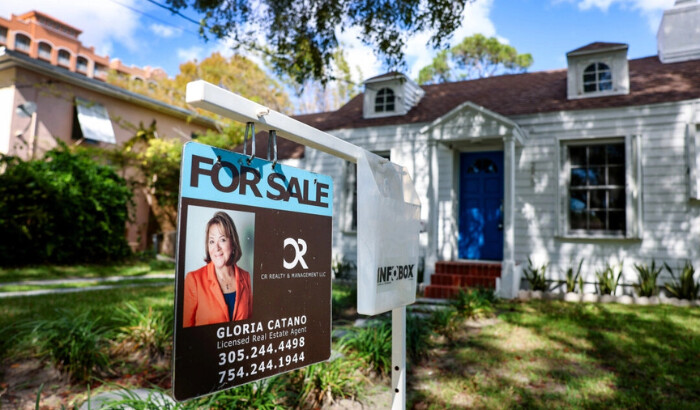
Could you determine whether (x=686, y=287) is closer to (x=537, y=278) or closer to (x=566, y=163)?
(x=537, y=278)

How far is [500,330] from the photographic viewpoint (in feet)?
18.3

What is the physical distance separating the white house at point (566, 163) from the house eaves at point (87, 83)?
9.60 meters

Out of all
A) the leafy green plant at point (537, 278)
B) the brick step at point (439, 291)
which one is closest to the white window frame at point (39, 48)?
the brick step at point (439, 291)

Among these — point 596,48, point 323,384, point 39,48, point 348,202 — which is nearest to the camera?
point 323,384

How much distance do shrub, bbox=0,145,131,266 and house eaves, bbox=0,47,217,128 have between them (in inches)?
109

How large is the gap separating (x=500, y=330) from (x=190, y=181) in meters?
5.26

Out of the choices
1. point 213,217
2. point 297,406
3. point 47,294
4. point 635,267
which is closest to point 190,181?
point 213,217

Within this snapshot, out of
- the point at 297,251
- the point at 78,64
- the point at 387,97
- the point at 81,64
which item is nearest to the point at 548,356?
the point at 297,251

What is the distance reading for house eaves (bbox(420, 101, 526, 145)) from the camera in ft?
27.3

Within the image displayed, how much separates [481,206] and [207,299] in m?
9.12

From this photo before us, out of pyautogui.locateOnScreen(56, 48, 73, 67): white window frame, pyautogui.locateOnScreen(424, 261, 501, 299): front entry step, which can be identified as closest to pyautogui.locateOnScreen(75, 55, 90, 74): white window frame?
pyautogui.locateOnScreen(56, 48, 73, 67): white window frame

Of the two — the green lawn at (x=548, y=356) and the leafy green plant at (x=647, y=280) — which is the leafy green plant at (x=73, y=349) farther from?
the leafy green plant at (x=647, y=280)

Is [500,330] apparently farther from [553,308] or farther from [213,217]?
[213,217]

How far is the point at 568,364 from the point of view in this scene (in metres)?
4.37
